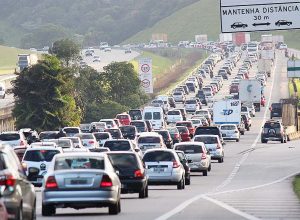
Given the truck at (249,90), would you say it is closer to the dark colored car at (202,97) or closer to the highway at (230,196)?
the dark colored car at (202,97)

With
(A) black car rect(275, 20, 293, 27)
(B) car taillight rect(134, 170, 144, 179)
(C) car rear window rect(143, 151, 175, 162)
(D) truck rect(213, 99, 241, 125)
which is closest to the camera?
(B) car taillight rect(134, 170, 144, 179)

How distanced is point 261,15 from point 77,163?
1384cm

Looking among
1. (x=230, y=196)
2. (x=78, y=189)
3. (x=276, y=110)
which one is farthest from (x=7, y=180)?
(x=276, y=110)

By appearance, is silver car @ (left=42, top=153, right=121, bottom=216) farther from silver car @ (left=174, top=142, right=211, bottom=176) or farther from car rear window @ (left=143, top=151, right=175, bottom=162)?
silver car @ (left=174, top=142, right=211, bottom=176)

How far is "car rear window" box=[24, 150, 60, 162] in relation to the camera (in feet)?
137

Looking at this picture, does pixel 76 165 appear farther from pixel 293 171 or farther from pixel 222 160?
pixel 222 160

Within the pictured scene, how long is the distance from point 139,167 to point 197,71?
161003mm

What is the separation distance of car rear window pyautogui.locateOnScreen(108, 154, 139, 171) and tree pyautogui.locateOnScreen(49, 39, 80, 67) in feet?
264

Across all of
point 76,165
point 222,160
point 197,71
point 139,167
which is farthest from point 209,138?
point 197,71

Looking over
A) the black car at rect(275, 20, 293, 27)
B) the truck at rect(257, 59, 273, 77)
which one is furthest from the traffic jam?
the truck at rect(257, 59, 273, 77)

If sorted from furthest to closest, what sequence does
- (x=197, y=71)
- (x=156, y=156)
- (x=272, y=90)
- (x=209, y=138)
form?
(x=197, y=71)
(x=272, y=90)
(x=209, y=138)
(x=156, y=156)

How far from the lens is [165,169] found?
4025 centimetres

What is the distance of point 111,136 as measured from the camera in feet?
239

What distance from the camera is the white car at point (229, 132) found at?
3428 inches
